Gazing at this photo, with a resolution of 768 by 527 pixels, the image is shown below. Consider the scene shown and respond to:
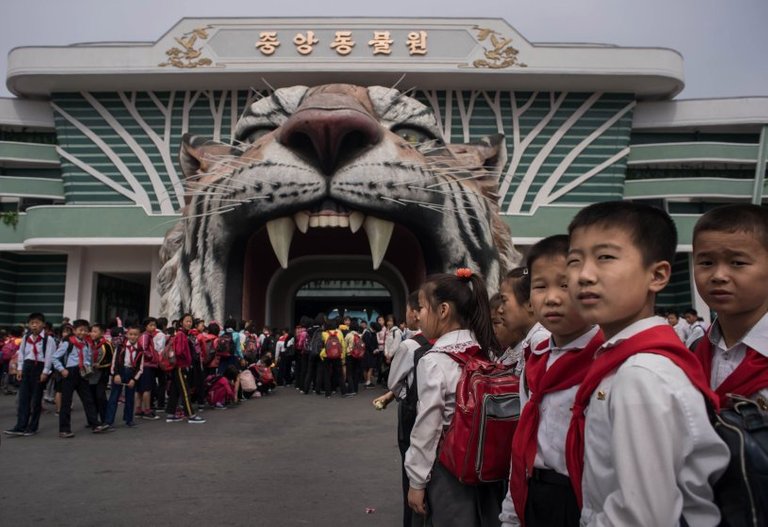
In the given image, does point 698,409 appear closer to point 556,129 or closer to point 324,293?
point 556,129

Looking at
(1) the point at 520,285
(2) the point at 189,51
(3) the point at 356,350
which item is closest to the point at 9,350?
(3) the point at 356,350

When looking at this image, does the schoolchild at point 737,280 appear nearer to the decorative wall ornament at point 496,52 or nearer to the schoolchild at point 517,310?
the schoolchild at point 517,310

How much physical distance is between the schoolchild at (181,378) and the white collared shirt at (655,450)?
6.26 m

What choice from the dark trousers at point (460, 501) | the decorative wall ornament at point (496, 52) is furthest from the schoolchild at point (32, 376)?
the decorative wall ornament at point (496, 52)

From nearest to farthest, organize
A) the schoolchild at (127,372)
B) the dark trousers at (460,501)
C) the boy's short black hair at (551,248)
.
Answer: the boy's short black hair at (551,248) < the dark trousers at (460,501) < the schoolchild at (127,372)

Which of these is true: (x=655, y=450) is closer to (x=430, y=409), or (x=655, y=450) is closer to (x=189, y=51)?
(x=430, y=409)

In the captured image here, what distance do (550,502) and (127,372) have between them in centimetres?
630

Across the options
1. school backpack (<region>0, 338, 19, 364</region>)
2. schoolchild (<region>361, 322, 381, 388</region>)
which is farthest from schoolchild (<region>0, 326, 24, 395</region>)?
schoolchild (<region>361, 322, 381, 388</region>)

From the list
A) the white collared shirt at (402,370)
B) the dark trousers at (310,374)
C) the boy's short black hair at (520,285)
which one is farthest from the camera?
the dark trousers at (310,374)

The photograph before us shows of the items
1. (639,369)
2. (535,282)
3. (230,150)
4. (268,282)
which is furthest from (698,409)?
(268,282)

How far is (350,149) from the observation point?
7426 millimetres

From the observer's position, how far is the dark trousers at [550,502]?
1452mm

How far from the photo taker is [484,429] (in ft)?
6.40

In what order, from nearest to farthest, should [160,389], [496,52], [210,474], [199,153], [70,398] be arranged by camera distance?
[210,474] → [70,398] → [160,389] → [199,153] → [496,52]
